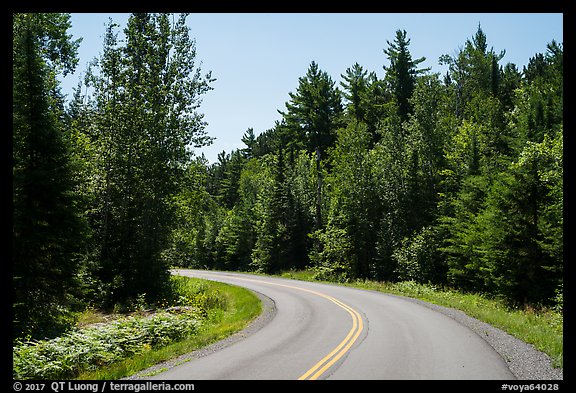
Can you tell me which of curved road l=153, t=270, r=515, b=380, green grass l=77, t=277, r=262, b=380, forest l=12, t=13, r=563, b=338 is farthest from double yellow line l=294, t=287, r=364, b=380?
forest l=12, t=13, r=563, b=338

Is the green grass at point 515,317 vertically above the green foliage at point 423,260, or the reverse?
the green foliage at point 423,260

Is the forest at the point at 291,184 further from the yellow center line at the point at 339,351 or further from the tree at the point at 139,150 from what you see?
the yellow center line at the point at 339,351

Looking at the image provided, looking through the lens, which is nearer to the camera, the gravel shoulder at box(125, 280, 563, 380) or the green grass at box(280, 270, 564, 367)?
the gravel shoulder at box(125, 280, 563, 380)

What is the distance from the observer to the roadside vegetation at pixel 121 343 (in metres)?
9.86

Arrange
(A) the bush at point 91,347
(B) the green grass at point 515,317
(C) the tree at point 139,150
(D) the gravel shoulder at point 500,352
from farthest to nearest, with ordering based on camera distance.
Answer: (C) the tree at point 139,150, (B) the green grass at point 515,317, (A) the bush at point 91,347, (D) the gravel shoulder at point 500,352

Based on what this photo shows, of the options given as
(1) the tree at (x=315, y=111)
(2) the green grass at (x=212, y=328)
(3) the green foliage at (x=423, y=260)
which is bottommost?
(2) the green grass at (x=212, y=328)

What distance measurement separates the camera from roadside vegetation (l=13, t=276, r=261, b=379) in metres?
9.86

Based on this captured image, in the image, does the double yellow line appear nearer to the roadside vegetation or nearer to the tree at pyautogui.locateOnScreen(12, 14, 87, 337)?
the roadside vegetation

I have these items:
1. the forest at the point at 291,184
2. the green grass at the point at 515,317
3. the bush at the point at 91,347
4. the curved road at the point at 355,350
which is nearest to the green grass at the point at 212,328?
the bush at the point at 91,347

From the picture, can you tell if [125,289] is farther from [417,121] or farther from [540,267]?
[417,121]

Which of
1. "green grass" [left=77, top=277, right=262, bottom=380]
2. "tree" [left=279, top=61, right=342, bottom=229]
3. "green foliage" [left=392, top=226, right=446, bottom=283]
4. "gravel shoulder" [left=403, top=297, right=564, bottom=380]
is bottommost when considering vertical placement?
"green grass" [left=77, top=277, right=262, bottom=380]

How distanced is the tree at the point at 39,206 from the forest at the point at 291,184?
2.1 inches

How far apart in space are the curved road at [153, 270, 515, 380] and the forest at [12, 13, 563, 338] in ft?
25.3
